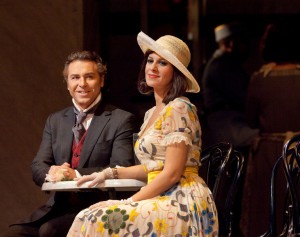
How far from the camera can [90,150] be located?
471 centimetres

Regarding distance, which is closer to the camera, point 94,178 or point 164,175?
point 164,175

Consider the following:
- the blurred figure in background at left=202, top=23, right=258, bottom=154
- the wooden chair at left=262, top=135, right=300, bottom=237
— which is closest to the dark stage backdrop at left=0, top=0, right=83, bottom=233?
the blurred figure in background at left=202, top=23, right=258, bottom=154

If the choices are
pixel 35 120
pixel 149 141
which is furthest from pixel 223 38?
pixel 149 141

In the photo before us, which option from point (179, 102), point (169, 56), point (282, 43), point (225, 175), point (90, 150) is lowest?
point (225, 175)

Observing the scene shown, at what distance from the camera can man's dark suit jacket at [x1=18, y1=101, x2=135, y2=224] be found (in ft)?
15.5

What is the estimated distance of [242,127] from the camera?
6715 mm

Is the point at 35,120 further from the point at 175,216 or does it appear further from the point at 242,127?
the point at 175,216

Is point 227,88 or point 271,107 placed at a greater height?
point 227,88

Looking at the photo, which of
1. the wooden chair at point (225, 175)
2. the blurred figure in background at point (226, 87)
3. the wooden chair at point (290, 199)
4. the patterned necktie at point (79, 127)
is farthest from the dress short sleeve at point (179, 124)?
the blurred figure in background at point (226, 87)

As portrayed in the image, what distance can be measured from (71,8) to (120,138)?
5.07 ft

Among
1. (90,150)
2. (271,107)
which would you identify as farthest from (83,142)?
(271,107)

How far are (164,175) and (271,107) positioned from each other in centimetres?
Result: 235

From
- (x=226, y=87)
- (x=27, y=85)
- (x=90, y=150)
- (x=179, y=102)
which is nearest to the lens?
(x=179, y=102)

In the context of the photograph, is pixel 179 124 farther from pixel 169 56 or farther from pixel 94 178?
pixel 94 178
